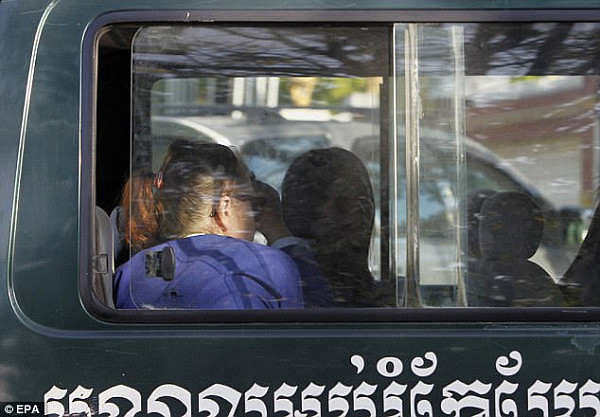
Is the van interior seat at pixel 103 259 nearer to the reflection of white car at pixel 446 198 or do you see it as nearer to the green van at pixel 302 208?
the green van at pixel 302 208

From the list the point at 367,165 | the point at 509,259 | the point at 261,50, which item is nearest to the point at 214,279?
the point at 367,165

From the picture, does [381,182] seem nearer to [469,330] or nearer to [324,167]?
[324,167]

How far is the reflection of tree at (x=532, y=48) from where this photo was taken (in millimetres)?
2457

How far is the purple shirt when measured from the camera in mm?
2438

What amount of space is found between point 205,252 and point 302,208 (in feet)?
0.92

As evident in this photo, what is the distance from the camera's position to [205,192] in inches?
100.0

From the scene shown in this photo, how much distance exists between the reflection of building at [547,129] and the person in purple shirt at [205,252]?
626 millimetres

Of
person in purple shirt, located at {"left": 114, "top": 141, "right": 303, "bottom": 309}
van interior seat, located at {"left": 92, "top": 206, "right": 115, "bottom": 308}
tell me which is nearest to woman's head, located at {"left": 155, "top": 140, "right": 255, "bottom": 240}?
person in purple shirt, located at {"left": 114, "top": 141, "right": 303, "bottom": 309}

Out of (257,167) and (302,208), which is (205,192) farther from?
(302,208)

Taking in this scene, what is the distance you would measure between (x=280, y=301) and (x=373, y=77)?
24.7 inches

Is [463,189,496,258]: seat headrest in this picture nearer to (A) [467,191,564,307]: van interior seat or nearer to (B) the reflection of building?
(A) [467,191,564,307]: van interior seat

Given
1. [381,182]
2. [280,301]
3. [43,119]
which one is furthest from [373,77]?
[43,119]

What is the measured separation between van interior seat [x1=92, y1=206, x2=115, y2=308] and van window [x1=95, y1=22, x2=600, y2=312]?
0.05 ft

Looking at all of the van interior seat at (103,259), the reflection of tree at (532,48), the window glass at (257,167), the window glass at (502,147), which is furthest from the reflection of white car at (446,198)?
the van interior seat at (103,259)
